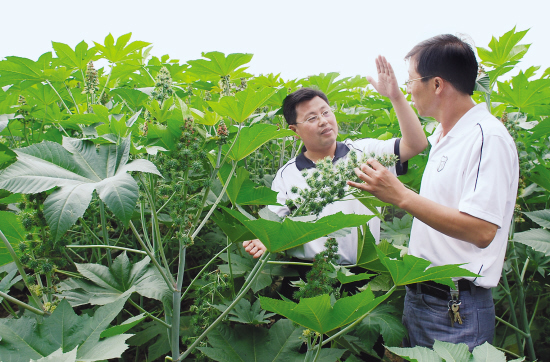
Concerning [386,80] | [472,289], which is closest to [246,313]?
[472,289]

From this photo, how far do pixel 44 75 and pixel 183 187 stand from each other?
1329 millimetres

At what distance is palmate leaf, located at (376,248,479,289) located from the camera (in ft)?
4.96

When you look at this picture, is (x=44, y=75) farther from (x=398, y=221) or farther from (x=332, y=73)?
(x=398, y=221)

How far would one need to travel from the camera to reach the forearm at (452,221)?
1789 millimetres

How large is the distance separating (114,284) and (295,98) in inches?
75.3

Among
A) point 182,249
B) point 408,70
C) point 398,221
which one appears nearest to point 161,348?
point 182,249

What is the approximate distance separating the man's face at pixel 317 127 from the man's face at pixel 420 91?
30.3 inches

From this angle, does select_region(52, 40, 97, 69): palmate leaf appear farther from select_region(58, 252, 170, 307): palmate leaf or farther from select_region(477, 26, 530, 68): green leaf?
select_region(477, 26, 530, 68): green leaf

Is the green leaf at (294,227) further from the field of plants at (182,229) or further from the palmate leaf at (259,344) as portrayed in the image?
the palmate leaf at (259,344)

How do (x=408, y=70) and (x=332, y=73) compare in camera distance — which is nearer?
(x=408, y=70)

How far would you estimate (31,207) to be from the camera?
146cm

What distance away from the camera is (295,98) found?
3.03 metres

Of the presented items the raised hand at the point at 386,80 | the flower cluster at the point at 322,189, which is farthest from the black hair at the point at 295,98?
the flower cluster at the point at 322,189

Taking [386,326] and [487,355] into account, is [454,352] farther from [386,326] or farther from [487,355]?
[386,326]
